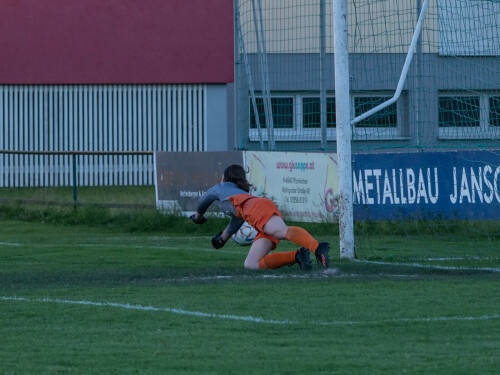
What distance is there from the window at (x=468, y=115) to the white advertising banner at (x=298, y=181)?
201cm

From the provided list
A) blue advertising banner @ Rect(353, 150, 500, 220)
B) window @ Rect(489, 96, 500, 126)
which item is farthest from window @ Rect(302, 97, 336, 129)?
window @ Rect(489, 96, 500, 126)

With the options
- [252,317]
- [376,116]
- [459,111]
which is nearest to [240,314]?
[252,317]

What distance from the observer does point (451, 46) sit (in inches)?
587

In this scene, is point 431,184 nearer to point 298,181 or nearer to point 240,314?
point 298,181

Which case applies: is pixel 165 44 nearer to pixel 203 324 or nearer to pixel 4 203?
pixel 4 203

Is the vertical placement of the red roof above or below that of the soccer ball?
above

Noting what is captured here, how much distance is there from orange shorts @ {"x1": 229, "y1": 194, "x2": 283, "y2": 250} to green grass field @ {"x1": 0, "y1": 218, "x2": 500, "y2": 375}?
20.1 inches

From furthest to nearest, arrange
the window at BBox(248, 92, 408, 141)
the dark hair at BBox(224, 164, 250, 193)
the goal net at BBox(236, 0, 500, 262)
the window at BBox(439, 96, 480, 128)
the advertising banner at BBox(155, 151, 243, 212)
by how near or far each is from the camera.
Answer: the advertising banner at BBox(155, 151, 243, 212)
the window at BBox(248, 92, 408, 141)
the window at BBox(439, 96, 480, 128)
the goal net at BBox(236, 0, 500, 262)
the dark hair at BBox(224, 164, 250, 193)

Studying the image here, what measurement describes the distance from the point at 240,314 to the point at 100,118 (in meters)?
22.0

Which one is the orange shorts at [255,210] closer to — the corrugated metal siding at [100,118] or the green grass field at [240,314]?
the green grass field at [240,314]

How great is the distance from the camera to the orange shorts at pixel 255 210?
11016 millimetres

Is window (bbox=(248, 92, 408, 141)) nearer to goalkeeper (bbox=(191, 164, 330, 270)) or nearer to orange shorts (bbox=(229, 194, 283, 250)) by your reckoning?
goalkeeper (bbox=(191, 164, 330, 270))

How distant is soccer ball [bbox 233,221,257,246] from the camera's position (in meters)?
12.3

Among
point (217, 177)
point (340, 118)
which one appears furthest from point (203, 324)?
point (217, 177)
